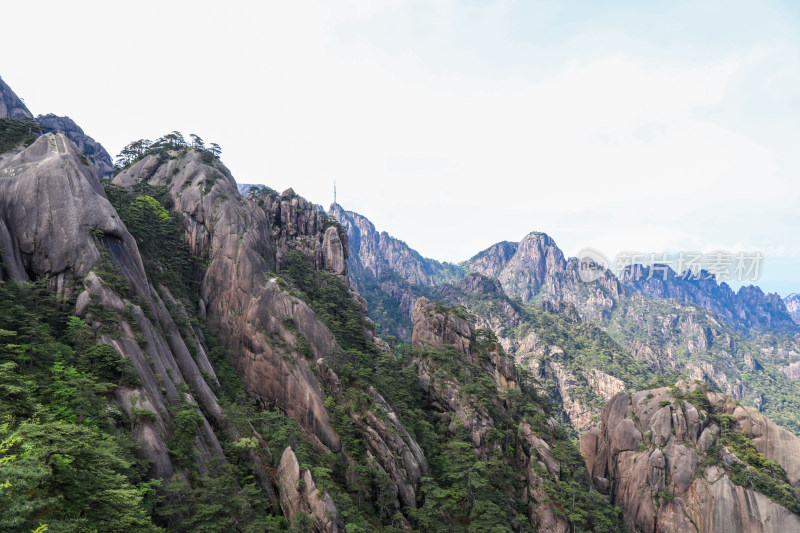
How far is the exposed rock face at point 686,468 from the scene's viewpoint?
4625cm

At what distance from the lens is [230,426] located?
30.5 meters

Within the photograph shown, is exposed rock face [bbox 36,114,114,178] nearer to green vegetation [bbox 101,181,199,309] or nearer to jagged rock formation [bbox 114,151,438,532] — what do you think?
jagged rock formation [bbox 114,151,438,532]

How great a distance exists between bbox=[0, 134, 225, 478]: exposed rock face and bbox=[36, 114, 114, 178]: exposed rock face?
237 feet

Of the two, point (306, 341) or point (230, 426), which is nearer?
point (230, 426)

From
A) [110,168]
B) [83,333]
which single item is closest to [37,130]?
[83,333]

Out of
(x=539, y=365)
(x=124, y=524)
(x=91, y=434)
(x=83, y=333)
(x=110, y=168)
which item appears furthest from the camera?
(x=539, y=365)

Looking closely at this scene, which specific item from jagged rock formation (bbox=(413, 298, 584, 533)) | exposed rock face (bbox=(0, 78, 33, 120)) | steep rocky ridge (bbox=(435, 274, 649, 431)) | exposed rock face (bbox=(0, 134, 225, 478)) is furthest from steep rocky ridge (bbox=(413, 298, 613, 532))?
exposed rock face (bbox=(0, 78, 33, 120))

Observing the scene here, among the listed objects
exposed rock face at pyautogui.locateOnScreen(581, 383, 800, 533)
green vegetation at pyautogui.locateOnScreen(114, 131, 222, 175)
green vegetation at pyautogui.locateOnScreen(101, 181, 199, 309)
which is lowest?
exposed rock face at pyautogui.locateOnScreen(581, 383, 800, 533)

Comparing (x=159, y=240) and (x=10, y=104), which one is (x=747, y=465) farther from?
(x=10, y=104)

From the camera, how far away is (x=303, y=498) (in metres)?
28.0

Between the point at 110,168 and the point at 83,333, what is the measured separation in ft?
311

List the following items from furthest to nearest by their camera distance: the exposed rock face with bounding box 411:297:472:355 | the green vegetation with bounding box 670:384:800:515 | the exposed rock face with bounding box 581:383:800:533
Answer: the exposed rock face with bounding box 411:297:472:355 → the exposed rock face with bounding box 581:383:800:533 → the green vegetation with bounding box 670:384:800:515

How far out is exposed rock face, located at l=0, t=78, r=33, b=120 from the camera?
80.9 metres

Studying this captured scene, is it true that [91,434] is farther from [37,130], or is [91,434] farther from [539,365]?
[539,365]
